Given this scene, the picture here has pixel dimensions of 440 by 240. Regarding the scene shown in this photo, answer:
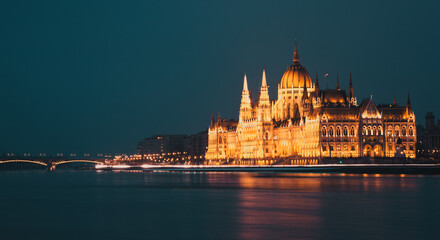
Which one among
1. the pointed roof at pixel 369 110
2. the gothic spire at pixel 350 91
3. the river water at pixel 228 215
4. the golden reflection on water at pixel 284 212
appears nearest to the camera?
the golden reflection on water at pixel 284 212

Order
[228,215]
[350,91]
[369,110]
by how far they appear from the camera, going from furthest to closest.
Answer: [350,91] < [369,110] < [228,215]

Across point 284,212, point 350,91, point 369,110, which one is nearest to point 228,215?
point 284,212

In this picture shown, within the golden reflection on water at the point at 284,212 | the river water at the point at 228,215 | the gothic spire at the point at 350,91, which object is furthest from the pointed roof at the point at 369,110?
the river water at the point at 228,215

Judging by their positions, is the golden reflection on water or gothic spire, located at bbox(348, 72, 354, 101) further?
gothic spire, located at bbox(348, 72, 354, 101)

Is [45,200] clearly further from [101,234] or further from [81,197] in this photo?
[101,234]

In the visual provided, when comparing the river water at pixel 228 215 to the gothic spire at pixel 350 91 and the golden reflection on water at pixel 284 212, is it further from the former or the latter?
the gothic spire at pixel 350 91

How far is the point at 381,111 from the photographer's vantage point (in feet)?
593

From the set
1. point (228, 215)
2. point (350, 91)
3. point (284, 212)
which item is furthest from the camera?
point (350, 91)

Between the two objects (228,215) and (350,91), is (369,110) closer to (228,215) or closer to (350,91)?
(350,91)

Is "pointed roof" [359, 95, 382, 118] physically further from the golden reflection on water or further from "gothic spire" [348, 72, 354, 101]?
the golden reflection on water

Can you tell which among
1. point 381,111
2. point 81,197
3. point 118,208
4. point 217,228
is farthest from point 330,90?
point 217,228

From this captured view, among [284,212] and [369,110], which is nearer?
[284,212]

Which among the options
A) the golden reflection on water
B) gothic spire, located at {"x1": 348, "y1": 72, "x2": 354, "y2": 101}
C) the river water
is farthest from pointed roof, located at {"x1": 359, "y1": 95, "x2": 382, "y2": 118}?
the river water

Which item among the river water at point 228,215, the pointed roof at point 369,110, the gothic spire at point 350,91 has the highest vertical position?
the gothic spire at point 350,91
